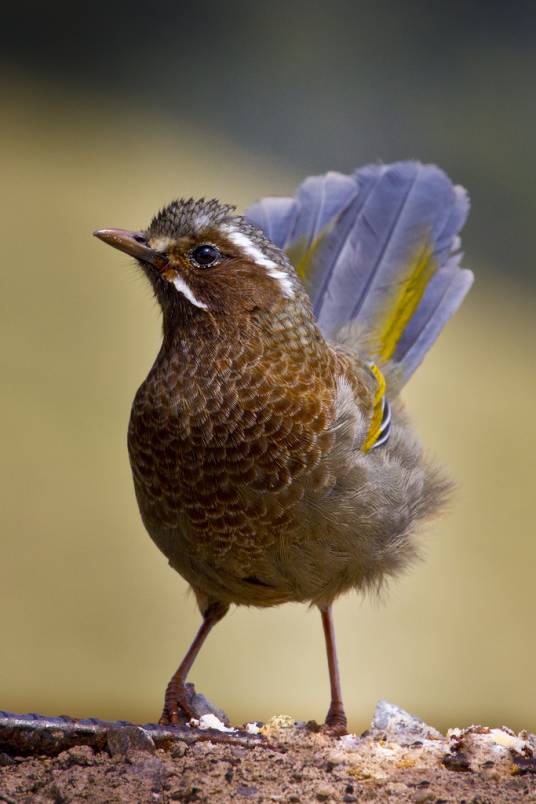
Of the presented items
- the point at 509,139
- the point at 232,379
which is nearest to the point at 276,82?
the point at 509,139

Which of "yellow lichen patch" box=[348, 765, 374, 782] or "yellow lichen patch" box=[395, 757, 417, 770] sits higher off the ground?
"yellow lichen patch" box=[395, 757, 417, 770]

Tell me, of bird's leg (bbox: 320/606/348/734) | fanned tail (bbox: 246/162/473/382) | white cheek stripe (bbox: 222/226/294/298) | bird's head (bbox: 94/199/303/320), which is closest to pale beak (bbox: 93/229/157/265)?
bird's head (bbox: 94/199/303/320)

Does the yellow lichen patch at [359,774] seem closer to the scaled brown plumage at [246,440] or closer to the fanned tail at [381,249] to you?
the scaled brown plumage at [246,440]

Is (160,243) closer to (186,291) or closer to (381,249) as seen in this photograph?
(186,291)

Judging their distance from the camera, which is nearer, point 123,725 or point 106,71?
point 123,725

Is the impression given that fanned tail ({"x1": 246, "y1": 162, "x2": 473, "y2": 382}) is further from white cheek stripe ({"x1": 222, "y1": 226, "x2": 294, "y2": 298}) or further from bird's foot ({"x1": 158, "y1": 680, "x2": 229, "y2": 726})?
bird's foot ({"x1": 158, "y1": 680, "x2": 229, "y2": 726})

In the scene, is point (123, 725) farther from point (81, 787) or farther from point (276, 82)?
point (276, 82)

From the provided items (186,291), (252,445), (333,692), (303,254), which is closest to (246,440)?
(252,445)
